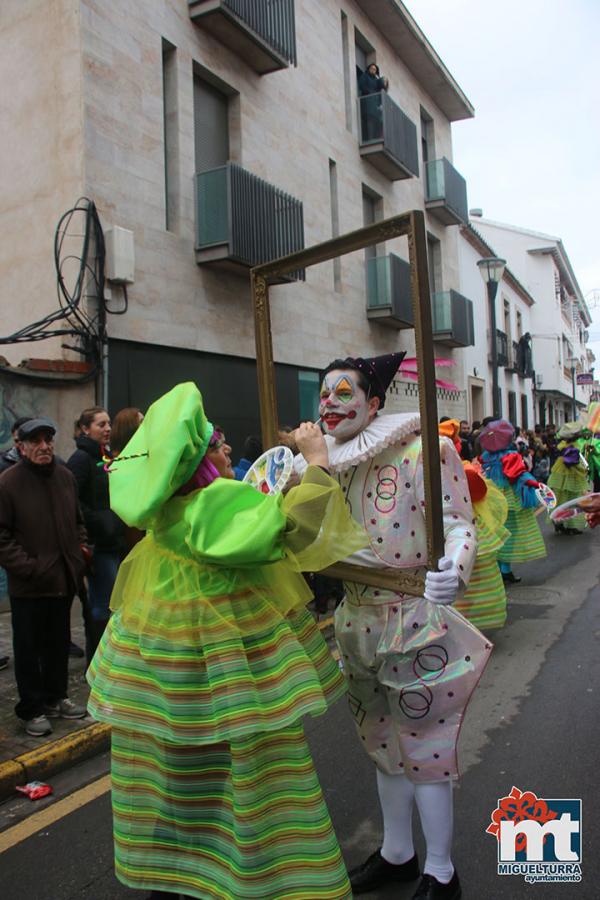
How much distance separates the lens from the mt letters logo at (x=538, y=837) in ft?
8.82

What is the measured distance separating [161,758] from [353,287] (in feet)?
37.8

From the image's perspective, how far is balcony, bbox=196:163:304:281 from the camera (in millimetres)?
9414

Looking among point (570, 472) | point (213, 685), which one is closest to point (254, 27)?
point (570, 472)

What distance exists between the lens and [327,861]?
206 cm

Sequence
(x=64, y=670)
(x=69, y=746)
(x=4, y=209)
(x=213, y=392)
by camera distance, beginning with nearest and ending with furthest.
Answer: (x=69, y=746) → (x=64, y=670) → (x=4, y=209) → (x=213, y=392)

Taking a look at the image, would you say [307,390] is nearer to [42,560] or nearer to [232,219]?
[232,219]

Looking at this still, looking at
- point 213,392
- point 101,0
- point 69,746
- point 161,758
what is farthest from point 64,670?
point 101,0

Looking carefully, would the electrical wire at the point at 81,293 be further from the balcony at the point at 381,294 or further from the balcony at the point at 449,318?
the balcony at the point at 449,318

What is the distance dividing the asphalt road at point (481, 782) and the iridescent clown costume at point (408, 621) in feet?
2.15

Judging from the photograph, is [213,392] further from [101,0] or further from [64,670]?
[64,670]

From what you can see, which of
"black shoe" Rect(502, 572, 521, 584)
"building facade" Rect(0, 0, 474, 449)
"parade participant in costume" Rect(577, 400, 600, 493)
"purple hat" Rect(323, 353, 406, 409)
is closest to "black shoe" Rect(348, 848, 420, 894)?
"purple hat" Rect(323, 353, 406, 409)

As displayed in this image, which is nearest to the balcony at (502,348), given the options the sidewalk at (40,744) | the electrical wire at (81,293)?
the electrical wire at (81,293)

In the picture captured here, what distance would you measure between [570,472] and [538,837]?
913cm

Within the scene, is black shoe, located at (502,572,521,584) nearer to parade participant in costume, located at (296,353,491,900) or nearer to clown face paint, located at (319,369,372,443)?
parade participant in costume, located at (296,353,491,900)
